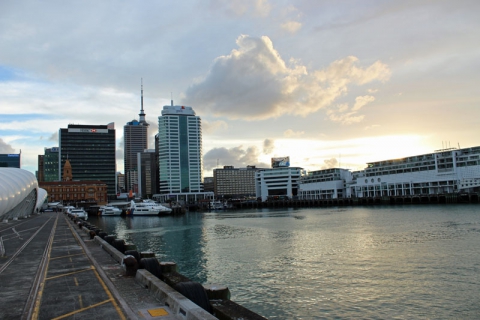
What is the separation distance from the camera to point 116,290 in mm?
15344

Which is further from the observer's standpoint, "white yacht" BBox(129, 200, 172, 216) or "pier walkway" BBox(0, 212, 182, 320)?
"white yacht" BBox(129, 200, 172, 216)

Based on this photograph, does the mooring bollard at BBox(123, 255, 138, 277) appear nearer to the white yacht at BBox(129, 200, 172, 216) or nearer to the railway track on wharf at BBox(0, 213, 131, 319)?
the railway track on wharf at BBox(0, 213, 131, 319)

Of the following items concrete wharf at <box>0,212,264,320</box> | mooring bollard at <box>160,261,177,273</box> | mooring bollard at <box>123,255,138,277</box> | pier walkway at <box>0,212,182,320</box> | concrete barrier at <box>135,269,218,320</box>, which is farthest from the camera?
mooring bollard at <box>160,261,177,273</box>

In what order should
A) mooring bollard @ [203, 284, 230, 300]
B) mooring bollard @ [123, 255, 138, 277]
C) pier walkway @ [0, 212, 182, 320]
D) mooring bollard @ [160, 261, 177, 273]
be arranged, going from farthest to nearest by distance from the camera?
1. mooring bollard @ [160, 261, 177, 273]
2. mooring bollard @ [123, 255, 138, 277]
3. mooring bollard @ [203, 284, 230, 300]
4. pier walkway @ [0, 212, 182, 320]

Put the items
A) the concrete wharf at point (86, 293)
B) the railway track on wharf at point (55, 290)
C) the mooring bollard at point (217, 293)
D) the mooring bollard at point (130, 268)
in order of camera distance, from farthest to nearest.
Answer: the mooring bollard at point (130, 268), the mooring bollard at point (217, 293), the railway track on wharf at point (55, 290), the concrete wharf at point (86, 293)

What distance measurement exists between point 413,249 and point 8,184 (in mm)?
68899

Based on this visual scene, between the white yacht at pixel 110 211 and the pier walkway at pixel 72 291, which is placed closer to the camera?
the pier walkway at pixel 72 291

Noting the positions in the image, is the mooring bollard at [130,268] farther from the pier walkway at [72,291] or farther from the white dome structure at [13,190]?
the white dome structure at [13,190]

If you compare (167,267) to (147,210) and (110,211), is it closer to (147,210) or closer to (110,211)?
(147,210)

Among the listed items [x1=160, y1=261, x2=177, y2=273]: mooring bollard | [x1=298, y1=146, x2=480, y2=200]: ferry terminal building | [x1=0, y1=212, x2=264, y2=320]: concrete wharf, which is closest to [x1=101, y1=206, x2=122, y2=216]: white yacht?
[x1=298, y1=146, x2=480, y2=200]: ferry terminal building

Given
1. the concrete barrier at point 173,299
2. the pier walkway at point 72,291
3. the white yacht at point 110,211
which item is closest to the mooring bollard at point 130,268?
the pier walkway at point 72,291

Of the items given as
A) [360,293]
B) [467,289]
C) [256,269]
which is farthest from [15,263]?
[467,289]

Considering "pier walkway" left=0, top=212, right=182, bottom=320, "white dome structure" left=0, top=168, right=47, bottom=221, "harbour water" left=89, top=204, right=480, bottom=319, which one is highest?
"white dome structure" left=0, top=168, right=47, bottom=221

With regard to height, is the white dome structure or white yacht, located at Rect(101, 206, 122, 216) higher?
the white dome structure
